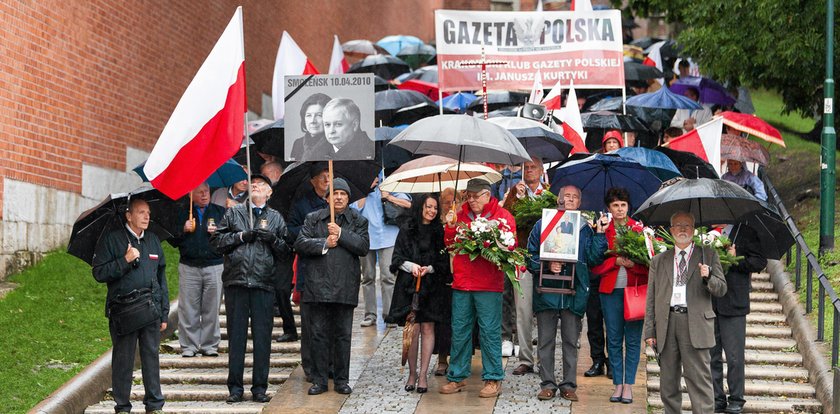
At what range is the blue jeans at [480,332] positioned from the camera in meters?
10.3

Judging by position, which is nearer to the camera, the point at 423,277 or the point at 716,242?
the point at 716,242

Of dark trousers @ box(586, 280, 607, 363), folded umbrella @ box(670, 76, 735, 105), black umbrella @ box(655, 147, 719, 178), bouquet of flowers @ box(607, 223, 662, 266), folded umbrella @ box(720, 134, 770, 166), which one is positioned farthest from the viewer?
folded umbrella @ box(670, 76, 735, 105)

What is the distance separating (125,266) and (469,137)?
3147mm

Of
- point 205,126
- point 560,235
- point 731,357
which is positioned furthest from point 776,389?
point 205,126

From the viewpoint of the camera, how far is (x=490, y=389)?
33.9 feet

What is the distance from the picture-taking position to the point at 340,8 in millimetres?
39750

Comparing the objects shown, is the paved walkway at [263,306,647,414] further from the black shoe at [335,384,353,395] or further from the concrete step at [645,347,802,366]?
the concrete step at [645,347,802,366]

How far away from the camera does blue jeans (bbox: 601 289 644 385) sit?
33.7ft

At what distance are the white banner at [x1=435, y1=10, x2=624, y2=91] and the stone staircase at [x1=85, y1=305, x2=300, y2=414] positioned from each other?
457 centimetres

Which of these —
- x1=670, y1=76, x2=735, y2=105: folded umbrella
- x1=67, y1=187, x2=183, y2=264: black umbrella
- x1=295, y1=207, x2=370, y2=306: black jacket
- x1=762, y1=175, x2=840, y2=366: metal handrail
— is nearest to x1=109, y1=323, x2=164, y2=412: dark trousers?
x1=67, y1=187, x2=183, y2=264: black umbrella

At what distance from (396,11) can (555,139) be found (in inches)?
1488

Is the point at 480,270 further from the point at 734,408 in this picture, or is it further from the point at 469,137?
the point at 734,408

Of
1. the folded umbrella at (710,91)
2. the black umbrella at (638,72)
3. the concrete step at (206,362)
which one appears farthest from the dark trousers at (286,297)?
the folded umbrella at (710,91)

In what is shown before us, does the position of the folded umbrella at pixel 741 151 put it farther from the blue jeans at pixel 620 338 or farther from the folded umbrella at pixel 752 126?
the blue jeans at pixel 620 338
